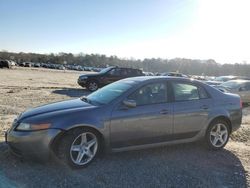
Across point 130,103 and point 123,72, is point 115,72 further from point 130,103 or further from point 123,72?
point 130,103

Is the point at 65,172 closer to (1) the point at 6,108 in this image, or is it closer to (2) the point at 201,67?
(1) the point at 6,108

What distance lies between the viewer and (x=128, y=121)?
4.89m

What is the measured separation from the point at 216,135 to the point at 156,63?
307 feet

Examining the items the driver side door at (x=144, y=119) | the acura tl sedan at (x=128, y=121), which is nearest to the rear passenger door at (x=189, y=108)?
the acura tl sedan at (x=128, y=121)

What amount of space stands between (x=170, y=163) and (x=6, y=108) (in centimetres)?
677

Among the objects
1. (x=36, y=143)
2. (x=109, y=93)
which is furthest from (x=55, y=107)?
(x=109, y=93)

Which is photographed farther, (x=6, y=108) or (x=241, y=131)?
(x=6, y=108)

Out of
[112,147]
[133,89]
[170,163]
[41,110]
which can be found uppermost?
[133,89]

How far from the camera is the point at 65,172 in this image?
439cm

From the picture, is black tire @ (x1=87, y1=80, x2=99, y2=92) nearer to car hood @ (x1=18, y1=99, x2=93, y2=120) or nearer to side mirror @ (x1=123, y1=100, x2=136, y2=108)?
car hood @ (x1=18, y1=99, x2=93, y2=120)

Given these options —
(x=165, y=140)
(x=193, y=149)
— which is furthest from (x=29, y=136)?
(x=193, y=149)

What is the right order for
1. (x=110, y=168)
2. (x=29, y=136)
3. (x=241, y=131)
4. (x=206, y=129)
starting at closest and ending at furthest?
(x=29, y=136), (x=110, y=168), (x=206, y=129), (x=241, y=131)

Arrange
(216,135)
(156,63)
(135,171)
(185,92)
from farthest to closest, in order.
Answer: (156,63)
(216,135)
(185,92)
(135,171)

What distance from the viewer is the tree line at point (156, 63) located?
255ft
